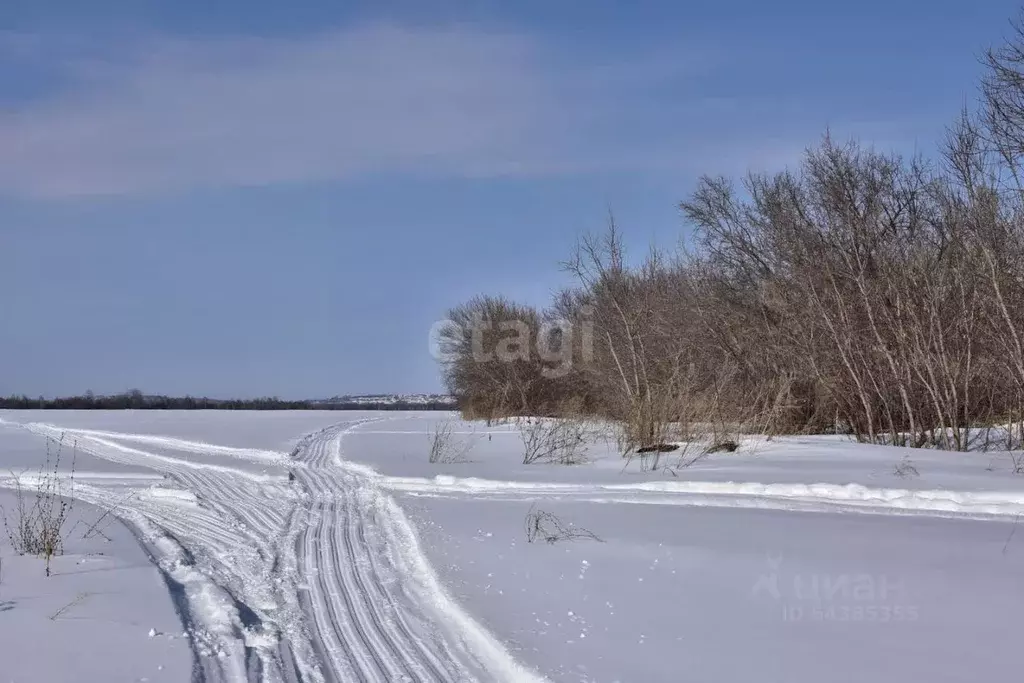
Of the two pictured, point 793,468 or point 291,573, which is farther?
point 793,468

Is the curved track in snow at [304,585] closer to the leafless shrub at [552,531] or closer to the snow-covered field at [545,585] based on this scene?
the snow-covered field at [545,585]

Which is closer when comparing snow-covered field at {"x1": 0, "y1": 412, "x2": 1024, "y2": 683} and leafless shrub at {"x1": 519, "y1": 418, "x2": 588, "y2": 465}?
snow-covered field at {"x1": 0, "y1": 412, "x2": 1024, "y2": 683}

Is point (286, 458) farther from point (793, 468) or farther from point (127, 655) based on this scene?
point (127, 655)

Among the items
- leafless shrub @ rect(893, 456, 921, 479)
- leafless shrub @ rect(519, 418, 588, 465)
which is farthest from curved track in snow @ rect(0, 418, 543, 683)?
leafless shrub @ rect(893, 456, 921, 479)

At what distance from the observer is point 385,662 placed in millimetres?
4914

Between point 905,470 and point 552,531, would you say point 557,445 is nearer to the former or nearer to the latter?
point 905,470

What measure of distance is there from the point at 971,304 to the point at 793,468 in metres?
6.41

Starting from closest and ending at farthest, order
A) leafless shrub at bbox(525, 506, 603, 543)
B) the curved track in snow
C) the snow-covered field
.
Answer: the snow-covered field, the curved track in snow, leafless shrub at bbox(525, 506, 603, 543)

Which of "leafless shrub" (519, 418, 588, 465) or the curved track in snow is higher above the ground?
"leafless shrub" (519, 418, 588, 465)

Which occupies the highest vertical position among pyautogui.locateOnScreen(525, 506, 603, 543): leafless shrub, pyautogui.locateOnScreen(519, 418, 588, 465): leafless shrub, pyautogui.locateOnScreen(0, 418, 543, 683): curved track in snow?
pyautogui.locateOnScreen(519, 418, 588, 465): leafless shrub

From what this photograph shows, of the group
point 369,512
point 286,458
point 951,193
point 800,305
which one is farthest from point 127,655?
point 800,305

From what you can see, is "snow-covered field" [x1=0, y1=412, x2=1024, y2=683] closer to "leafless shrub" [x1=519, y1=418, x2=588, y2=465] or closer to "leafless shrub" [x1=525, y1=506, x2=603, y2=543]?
"leafless shrub" [x1=525, y1=506, x2=603, y2=543]

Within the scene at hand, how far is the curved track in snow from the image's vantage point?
15.9ft

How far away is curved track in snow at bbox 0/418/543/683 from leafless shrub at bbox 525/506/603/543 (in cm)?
119
